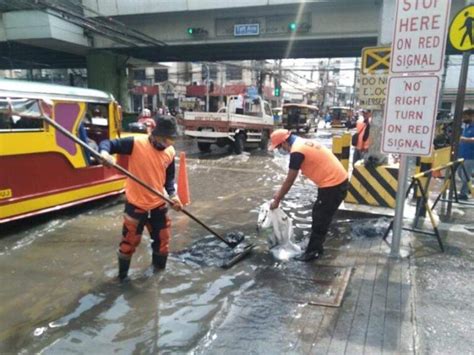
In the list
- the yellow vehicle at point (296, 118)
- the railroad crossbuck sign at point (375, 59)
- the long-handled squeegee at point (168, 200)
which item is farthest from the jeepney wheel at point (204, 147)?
the yellow vehicle at point (296, 118)

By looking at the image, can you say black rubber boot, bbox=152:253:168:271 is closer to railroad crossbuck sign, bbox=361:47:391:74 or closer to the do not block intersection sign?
the do not block intersection sign

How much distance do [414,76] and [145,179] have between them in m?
2.80

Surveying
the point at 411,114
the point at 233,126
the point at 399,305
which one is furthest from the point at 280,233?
the point at 233,126

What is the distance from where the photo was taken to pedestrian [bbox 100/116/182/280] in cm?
387

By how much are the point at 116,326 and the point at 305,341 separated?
1512 millimetres

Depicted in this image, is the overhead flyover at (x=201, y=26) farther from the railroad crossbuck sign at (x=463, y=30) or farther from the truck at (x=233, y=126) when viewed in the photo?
the railroad crossbuck sign at (x=463, y=30)

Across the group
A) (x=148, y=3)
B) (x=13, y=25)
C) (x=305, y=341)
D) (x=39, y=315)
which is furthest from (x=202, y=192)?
(x=13, y=25)

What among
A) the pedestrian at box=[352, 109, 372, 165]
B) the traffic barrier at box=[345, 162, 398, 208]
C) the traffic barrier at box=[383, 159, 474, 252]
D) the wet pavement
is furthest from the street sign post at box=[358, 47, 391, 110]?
the pedestrian at box=[352, 109, 372, 165]

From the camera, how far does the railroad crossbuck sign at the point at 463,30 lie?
539 cm

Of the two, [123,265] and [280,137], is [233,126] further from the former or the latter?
[123,265]

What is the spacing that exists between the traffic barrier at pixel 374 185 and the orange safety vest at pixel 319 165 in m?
2.40

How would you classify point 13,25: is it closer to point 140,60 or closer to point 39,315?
point 140,60

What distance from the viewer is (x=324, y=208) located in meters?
4.52

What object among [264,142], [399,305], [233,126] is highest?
[233,126]
